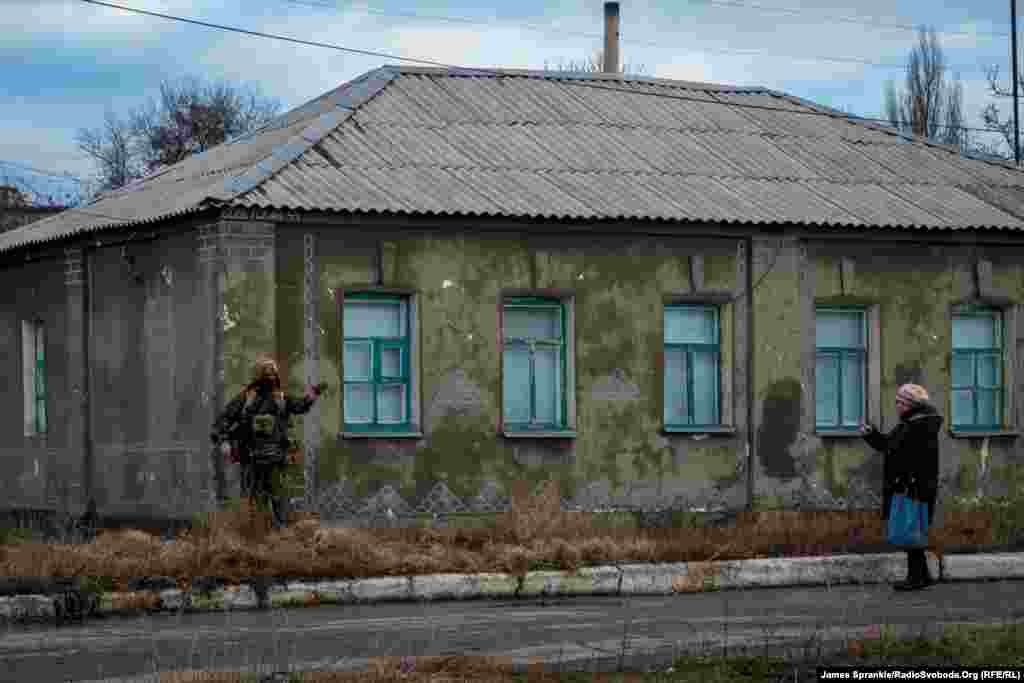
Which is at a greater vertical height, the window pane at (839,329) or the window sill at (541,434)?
the window pane at (839,329)

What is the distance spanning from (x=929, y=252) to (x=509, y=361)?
212 inches

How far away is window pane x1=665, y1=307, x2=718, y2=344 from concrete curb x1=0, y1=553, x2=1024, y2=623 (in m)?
5.34

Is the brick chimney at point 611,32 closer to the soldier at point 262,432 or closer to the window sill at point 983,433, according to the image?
the window sill at point 983,433

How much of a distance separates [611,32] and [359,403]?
12.0 metres

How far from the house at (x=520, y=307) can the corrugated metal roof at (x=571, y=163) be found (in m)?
0.06

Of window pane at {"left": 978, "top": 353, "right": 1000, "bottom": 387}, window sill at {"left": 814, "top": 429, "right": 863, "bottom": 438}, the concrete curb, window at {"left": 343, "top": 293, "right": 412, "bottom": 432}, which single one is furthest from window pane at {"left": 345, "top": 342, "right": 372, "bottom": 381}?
window pane at {"left": 978, "top": 353, "right": 1000, "bottom": 387}

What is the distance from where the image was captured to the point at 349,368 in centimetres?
1984

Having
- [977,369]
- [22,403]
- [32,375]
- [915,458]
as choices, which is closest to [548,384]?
[977,369]

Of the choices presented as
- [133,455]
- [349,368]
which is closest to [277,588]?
[349,368]

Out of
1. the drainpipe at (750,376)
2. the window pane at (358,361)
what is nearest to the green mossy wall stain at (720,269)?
the drainpipe at (750,376)

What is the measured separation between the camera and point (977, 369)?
76.4ft

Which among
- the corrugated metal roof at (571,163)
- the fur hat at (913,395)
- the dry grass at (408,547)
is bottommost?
the dry grass at (408,547)

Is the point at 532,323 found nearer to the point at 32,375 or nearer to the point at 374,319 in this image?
the point at 374,319

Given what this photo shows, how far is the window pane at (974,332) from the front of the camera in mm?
23203
